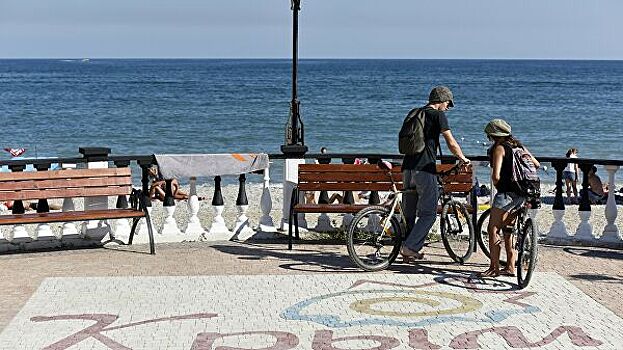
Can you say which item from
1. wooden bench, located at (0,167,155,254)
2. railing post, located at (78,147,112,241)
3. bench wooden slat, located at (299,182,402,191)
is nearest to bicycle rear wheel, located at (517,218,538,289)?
bench wooden slat, located at (299,182,402,191)

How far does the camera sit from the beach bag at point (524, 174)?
8.59m

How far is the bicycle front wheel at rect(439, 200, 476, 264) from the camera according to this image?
31.6ft

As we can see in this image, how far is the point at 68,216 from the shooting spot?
31.9 ft

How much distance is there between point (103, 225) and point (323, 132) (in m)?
43.9

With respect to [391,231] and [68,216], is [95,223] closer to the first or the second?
[68,216]

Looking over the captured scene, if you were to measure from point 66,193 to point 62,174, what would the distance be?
0.19 meters

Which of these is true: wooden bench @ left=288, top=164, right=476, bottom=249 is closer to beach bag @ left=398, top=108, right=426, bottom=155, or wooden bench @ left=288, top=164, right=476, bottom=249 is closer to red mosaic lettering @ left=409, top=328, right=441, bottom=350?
beach bag @ left=398, top=108, right=426, bottom=155

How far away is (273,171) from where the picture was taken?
1192 inches

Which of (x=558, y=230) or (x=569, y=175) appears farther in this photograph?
(x=569, y=175)

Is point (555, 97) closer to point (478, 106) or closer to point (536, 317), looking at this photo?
point (478, 106)

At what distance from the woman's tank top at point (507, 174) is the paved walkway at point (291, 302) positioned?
33.1 inches

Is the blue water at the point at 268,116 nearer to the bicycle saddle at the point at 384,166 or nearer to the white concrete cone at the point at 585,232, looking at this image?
the white concrete cone at the point at 585,232

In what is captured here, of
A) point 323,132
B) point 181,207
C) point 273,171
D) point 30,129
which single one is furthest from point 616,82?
point 181,207

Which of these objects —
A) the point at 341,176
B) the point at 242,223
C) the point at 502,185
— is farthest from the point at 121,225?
the point at 502,185
